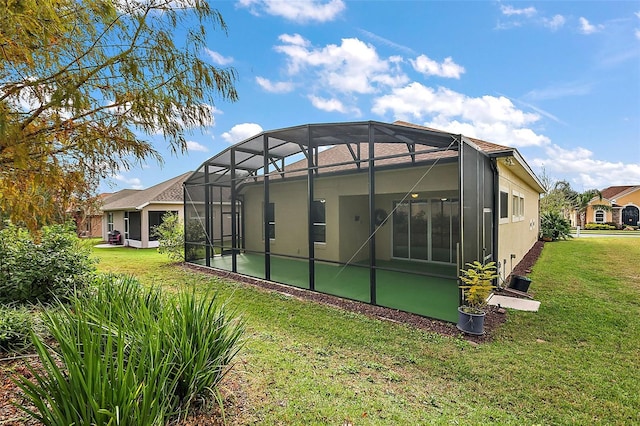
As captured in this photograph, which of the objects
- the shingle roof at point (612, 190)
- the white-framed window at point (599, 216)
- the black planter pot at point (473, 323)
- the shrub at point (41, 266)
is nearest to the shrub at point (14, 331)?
the shrub at point (41, 266)

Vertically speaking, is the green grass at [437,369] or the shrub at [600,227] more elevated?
the shrub at [600,227]

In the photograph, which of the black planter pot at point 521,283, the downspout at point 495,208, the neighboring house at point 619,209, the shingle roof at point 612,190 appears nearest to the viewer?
the black planter pot at point 521,283

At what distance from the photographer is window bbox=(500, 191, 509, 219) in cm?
776

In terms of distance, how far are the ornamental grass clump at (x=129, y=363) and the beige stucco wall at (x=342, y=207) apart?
7.27m

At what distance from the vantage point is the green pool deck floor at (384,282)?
6.06 metres

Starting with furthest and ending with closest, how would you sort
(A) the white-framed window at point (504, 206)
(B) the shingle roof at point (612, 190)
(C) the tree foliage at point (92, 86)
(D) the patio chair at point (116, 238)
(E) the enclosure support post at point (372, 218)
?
(B) the shingle roof at point (612, 190) → (D) the patio chair at point (116, 238) → (A) the white-framed window at point (504, 206) → (E) the enclosure support post at point (372, 218) → (C) the tree foliage at point (92, 86)

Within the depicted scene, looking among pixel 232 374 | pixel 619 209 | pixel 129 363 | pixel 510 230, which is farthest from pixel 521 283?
pixel 619 209

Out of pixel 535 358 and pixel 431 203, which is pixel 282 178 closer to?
pixel 431 203

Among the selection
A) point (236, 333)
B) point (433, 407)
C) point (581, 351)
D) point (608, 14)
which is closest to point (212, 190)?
point (236, 333)

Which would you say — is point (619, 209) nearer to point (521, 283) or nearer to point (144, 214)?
point (521, 283)

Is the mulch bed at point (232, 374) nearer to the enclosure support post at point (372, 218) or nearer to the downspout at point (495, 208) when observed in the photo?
the enclosure support post at point (372, 218)

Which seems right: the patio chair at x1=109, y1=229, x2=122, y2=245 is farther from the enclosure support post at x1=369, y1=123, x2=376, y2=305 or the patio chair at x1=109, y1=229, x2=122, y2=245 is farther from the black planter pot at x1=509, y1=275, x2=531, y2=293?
the black planter pot at x1=509, y1=275, x2=531, y2=293

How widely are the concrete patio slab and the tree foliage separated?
246 inches

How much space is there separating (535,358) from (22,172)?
6477 millimetres
